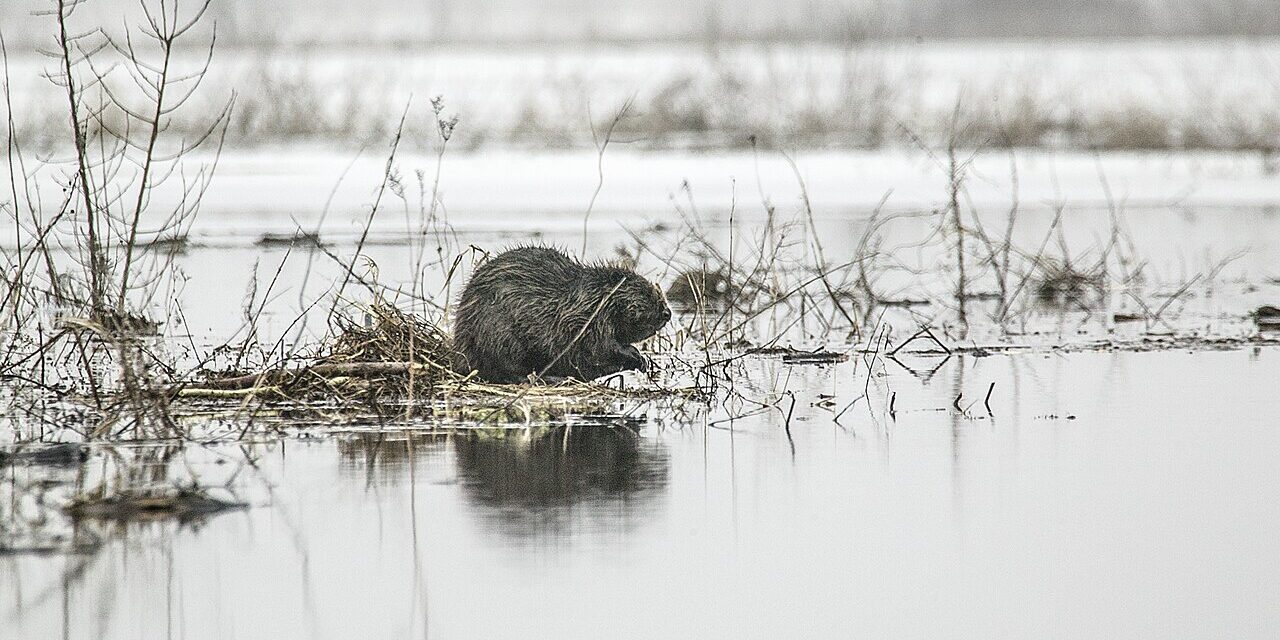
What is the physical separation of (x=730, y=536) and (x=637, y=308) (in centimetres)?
257

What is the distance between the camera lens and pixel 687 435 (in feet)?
21.5

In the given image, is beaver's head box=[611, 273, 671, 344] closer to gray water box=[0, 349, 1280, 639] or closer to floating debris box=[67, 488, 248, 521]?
gray water box=[0, 349, 1280, 639]

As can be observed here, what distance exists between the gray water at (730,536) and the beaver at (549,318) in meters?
0.61

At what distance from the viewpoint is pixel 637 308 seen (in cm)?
752

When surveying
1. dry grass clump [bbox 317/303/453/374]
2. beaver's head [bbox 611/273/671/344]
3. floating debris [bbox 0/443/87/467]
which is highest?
beaver's head [bbox 611/273/671/344]

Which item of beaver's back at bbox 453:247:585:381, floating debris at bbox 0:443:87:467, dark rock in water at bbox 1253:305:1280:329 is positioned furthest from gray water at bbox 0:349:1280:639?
dark rock in water at bbox 1253:305:1280:329

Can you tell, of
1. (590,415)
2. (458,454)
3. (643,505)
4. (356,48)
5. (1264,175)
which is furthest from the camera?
(356,48)

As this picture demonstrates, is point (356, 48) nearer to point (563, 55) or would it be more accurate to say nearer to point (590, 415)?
point (563, 55)

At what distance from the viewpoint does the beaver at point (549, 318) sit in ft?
24.3

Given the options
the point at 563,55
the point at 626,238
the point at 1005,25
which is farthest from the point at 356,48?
the point at 626,238

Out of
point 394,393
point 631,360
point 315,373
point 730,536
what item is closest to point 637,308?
point 631,360

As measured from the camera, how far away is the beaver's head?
7516 mm

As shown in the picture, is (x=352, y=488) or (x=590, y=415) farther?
(x=590, y=415)

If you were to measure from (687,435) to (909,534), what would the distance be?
1616mm
